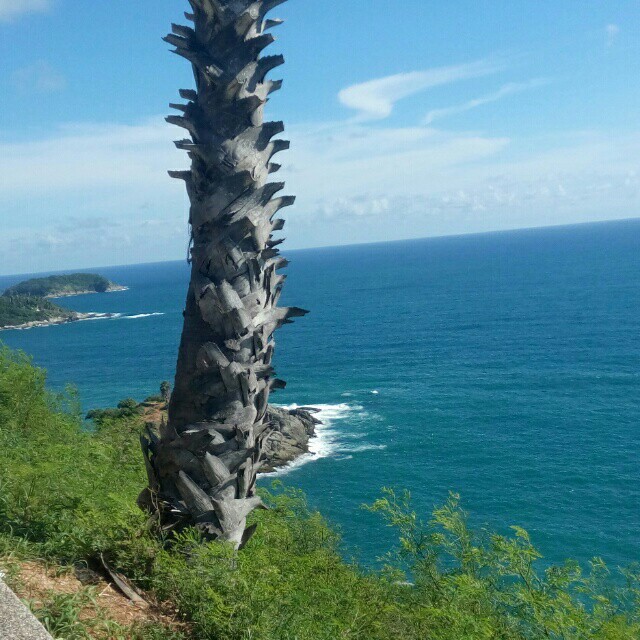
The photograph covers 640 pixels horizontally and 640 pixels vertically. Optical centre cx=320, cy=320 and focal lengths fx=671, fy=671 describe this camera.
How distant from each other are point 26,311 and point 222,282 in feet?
414

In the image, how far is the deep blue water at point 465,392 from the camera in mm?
33594

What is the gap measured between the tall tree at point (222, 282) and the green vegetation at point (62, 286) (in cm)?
17903

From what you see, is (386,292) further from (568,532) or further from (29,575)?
(29,575)

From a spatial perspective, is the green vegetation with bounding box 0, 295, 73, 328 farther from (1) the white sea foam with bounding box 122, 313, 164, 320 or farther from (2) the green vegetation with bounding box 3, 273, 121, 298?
(2) the green vegetation with bounding box 3, 273, 121, 298

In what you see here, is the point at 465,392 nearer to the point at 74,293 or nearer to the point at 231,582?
the point at 231,582

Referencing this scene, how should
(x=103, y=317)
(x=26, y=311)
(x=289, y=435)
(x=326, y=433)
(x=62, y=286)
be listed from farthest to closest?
1. (x=62, y=286)
2. (x=103, y=317)
3. (x=26, y=311)
4. (x=326, y=433)
5. (x=289, y=435)

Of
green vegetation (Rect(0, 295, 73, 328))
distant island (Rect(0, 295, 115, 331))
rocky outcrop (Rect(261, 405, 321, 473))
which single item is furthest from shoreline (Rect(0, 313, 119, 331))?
rocky outcrop (Rect(261, 405, 321, 473))

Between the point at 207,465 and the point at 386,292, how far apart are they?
12248 centimetres

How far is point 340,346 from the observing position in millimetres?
76312

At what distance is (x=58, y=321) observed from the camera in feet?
387

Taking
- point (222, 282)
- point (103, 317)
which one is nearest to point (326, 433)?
point (222, 282)

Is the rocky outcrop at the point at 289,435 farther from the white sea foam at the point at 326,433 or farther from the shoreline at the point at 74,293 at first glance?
the shoreline at the point at 74,293

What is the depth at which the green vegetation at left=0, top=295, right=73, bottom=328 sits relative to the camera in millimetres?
115750

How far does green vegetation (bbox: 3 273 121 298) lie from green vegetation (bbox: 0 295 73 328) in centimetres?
4550
